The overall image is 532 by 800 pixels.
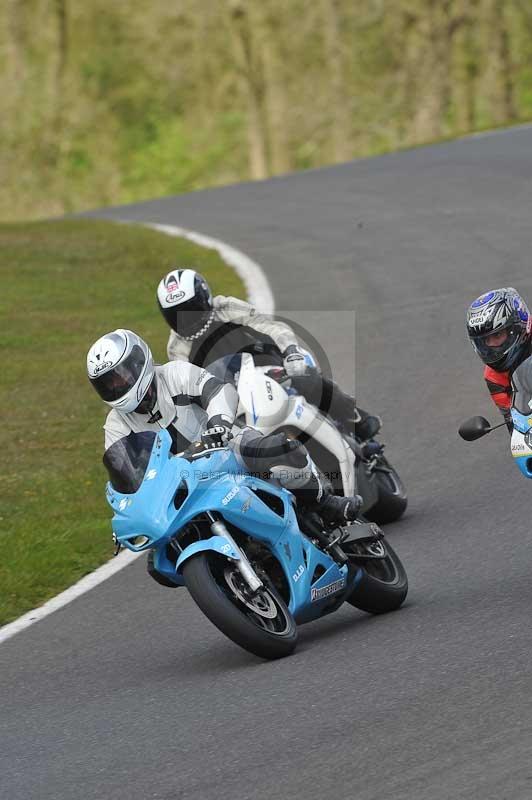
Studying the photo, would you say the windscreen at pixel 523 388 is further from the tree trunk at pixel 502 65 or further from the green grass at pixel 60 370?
the tree trunk at pixel 502 65

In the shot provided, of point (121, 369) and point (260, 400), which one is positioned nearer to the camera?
point (121, 369)

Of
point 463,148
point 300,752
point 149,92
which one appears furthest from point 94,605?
point 149,92

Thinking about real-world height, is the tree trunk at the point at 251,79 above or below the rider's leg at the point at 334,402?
below

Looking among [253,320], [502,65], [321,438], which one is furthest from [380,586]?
[502,65]

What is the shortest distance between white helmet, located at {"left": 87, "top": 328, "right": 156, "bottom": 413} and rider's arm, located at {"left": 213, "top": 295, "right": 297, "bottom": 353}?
7.50 feet

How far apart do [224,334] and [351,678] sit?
370 cm

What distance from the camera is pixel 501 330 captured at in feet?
24.2

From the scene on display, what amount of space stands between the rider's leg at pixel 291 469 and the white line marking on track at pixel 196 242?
1.98m

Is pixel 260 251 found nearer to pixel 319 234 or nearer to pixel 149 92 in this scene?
pixel 319 234

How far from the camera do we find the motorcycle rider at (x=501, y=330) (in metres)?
7.37

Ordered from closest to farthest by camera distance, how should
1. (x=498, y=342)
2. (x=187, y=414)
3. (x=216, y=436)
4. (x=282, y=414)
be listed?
1. (x=216, y=436)
2. (x=498, y=342)
3. (x=187, y=414)
4. (x=282, y=414)

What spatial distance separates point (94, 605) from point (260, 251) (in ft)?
37.8

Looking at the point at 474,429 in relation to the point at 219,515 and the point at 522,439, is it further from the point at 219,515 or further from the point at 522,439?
the point at 219,515

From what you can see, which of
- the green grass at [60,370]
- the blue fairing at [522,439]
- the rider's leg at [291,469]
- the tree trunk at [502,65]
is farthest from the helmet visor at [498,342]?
the tree trunk at [502,65]
